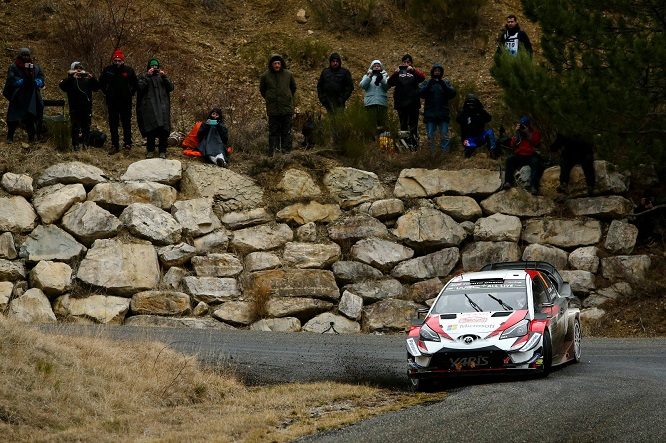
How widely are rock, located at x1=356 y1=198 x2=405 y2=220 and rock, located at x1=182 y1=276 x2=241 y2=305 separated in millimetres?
3895

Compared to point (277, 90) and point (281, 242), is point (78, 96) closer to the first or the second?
point (277, 90)

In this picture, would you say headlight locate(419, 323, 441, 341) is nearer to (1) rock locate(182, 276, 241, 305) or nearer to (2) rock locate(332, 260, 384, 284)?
(1) rock locate(182, 276, 241, 305)

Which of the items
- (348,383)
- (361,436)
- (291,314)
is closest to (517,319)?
(348,383)

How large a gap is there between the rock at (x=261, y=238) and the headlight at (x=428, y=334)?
33.5 ft

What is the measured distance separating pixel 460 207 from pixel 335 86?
4.29m

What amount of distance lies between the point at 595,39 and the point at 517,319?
10.2 meters

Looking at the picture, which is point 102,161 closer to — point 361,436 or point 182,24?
point 182,24

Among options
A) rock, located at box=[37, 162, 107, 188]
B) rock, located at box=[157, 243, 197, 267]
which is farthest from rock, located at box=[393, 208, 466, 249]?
rock, located at box=[37, 162, 107, 188]

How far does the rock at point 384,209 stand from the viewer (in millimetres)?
25250

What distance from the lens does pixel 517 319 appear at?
14523 millimetres

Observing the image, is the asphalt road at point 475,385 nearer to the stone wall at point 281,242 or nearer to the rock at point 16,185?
the stone wall at point 281,242

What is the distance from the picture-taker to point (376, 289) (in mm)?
23906

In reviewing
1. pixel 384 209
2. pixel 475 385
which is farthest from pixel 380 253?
pixel 475 385

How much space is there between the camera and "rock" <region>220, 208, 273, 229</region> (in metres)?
24.7
